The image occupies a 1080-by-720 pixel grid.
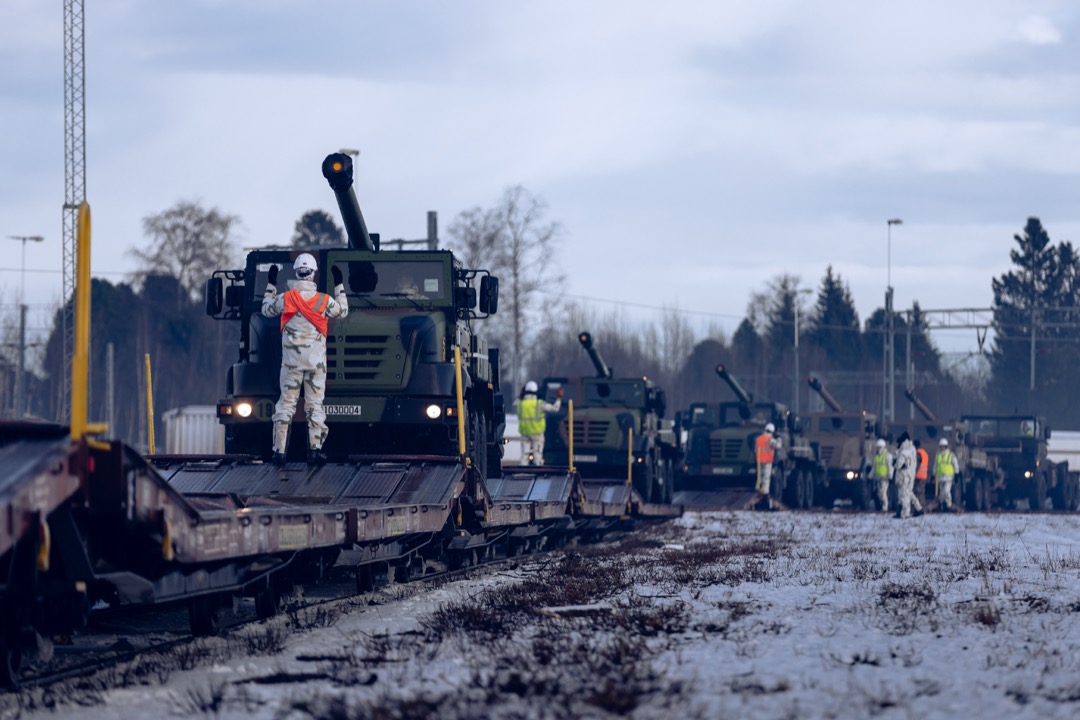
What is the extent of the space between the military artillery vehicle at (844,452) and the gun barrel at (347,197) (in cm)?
2350

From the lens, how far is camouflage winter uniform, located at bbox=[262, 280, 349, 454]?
11.5m

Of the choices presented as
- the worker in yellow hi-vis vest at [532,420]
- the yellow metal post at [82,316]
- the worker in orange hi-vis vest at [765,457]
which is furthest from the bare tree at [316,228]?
the yellow metal post at [82,316]

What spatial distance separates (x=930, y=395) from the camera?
90.7m

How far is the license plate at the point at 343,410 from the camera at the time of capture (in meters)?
12.7

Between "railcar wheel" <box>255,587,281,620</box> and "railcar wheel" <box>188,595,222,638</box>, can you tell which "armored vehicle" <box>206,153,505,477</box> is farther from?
"railcar wheel" <box>188,595,222,638</box>

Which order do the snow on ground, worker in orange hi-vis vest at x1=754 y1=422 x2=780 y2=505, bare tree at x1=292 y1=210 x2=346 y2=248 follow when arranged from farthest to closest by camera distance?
1. bare tree at x1=292 y1=210 x2=346 y2=248
2. worker in orange hi-vis vest at x1=754 y1=422 x2=780 y2=505
3. the snow on ground

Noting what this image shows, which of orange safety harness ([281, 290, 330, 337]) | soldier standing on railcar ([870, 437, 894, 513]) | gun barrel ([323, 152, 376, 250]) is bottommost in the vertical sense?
soldier standing on railcar ([870, 437, 894, 513])

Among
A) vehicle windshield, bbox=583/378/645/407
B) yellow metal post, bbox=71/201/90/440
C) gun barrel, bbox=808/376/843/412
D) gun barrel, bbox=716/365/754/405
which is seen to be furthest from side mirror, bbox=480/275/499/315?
gun barrel, bbox=808/376/843/412

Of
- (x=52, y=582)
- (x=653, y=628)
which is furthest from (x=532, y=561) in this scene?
(x=52, y=582)

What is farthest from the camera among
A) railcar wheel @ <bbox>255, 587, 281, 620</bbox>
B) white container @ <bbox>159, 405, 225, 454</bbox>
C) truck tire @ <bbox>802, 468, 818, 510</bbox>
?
white container @ <bbox>159, 405, 225, 454</bbox>

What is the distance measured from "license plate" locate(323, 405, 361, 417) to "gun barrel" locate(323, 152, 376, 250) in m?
1.67

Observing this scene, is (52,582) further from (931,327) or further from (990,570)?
(931,327)

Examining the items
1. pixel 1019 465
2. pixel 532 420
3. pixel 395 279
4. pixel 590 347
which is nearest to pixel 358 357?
pixel 395 279

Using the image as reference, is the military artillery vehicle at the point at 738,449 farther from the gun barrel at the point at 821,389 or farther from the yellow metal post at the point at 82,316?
the yellow metal post at the point at 82,316
